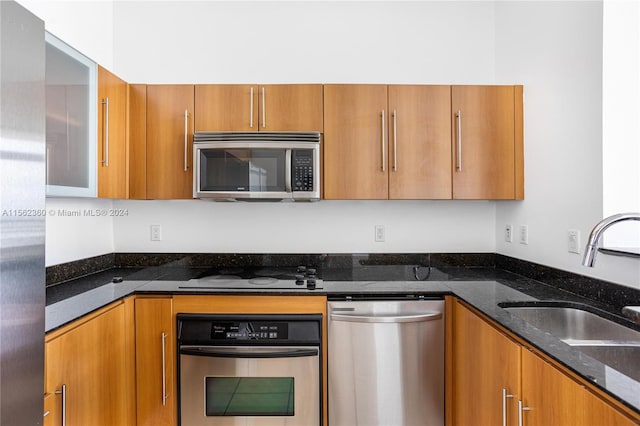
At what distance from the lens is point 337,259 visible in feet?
8.28

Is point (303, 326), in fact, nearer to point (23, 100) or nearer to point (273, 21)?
point (23, 100)

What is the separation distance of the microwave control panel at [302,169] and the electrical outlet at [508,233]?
4.16 ft

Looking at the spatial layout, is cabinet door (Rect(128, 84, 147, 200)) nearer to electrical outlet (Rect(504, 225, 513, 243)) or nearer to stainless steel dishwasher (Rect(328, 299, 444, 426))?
stainless steel dishwasher (Rect(328, 299, 444, 426))

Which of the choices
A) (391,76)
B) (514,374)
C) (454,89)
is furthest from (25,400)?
(391,76)

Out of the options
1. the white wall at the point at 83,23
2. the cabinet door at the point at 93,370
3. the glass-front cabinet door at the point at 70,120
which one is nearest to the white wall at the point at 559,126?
the cabinet door at the point at 93,370

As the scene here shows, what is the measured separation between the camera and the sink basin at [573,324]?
1376 mm

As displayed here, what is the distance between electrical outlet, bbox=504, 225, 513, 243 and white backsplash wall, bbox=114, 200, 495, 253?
15.1 inches

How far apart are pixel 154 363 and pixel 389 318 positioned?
1175 mm

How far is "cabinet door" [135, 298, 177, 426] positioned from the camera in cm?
189

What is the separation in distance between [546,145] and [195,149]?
1.86 metres

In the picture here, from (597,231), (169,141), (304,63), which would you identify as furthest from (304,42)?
(597,231)

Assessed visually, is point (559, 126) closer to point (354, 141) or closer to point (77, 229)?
point (354, 141)

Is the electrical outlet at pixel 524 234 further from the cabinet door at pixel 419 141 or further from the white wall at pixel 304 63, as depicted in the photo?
the cabinet door at pixel 419 141

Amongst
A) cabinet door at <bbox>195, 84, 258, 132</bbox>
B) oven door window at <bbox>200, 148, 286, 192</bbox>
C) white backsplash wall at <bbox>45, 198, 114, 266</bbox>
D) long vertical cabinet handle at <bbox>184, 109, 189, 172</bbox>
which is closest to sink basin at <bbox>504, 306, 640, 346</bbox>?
oven door window at <bbox>200, 148, 286, 192</bbox>
